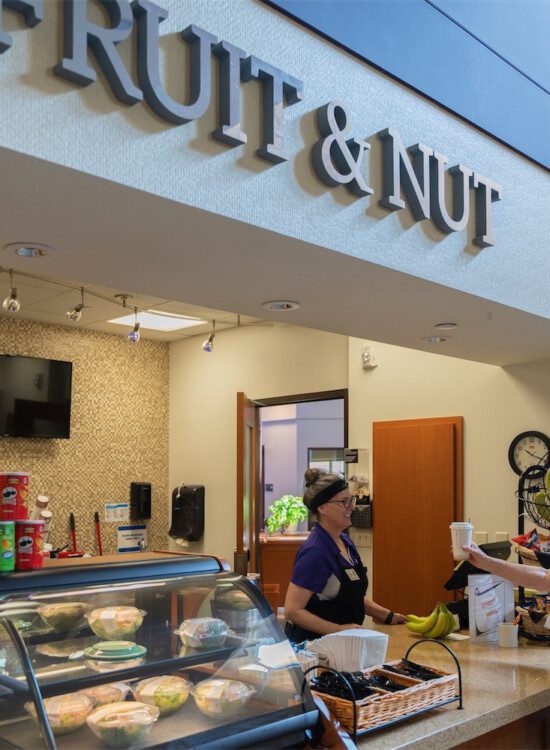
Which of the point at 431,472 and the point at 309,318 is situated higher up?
the point at 309,318

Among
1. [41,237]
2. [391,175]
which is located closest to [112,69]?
[41,237]

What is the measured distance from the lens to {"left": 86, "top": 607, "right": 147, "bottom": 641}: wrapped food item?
7.15ft

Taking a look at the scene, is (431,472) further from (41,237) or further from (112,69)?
(112,69)

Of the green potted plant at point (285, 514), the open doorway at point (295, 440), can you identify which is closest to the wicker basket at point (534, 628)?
the green potted plant at point (285, 514)

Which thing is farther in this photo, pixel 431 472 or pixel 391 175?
pixel 431 472

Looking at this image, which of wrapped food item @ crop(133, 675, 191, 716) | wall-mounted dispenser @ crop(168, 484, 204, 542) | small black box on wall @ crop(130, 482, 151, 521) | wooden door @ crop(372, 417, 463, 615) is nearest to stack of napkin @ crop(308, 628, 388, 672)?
wrapped food item @ crop(133, 675, 191, 716)

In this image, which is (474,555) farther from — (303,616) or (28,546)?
(28,546)

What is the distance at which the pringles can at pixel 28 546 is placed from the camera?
6.54ft

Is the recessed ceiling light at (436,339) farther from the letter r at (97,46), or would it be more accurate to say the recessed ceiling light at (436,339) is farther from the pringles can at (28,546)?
the pringles can at (28,546)

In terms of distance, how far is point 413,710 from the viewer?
2.40m

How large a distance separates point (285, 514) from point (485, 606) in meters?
3.96

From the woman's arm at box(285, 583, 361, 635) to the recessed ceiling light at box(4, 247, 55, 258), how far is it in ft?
5.80

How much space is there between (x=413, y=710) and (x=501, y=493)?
2.76m

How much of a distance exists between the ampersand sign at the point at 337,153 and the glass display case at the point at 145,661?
127 cm
